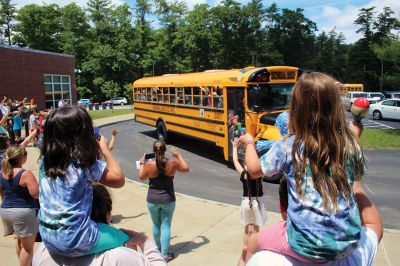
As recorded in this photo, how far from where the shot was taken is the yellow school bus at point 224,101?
9992mm

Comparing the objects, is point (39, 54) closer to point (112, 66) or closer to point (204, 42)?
point (112, 66)

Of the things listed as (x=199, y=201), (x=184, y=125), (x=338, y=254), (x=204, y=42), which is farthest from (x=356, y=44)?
(x=338, y=254)

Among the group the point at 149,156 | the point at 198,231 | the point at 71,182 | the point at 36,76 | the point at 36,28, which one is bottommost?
the point at 198,231

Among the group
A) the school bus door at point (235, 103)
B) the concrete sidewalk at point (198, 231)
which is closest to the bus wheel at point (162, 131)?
the school bus door at point (235, 103)

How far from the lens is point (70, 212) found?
210cm

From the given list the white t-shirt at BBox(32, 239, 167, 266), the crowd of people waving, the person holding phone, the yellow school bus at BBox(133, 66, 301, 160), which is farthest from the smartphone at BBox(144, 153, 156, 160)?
the yellow school bus at BBox(133, 66, 301, 160)

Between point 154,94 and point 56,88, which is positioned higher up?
point 56,88

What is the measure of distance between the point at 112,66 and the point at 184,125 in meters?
45.4

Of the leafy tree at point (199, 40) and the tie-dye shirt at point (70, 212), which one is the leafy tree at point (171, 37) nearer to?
the leafy tree at point (199, 40)

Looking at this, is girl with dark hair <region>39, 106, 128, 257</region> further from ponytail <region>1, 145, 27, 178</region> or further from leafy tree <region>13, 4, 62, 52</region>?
leafy tree <region>13, 4, 62, 52</region>

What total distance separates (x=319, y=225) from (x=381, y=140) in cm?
1460

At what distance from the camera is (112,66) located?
56125 mm

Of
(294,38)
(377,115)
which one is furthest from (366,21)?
(377,115)

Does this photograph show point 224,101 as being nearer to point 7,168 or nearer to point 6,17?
point 7,168
